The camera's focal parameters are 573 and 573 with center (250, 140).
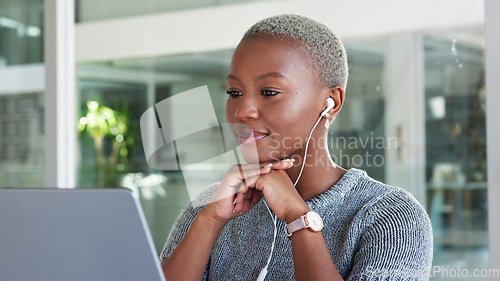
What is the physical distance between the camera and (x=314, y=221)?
126 cm

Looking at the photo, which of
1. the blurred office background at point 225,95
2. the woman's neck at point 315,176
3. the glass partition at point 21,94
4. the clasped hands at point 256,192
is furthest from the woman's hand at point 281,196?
the glass partition at point 21,94

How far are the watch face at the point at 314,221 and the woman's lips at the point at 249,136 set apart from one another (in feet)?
0.72

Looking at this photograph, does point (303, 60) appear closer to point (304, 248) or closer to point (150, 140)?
point (304, 248)

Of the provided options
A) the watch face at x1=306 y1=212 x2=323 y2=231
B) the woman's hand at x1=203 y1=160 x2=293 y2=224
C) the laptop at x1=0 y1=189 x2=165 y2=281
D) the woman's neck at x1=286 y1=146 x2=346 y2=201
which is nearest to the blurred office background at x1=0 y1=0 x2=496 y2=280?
the woman's neck at x1=286 y1=146 x2=346 y2=201

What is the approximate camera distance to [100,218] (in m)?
0.78

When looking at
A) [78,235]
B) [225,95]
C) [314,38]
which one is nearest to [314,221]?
[314,38]

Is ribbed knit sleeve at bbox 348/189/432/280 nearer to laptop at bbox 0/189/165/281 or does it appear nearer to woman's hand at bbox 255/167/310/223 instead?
woman's hand at bbox 255/167/310/223

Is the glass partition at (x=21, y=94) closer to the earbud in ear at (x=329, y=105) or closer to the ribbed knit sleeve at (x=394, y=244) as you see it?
the earbud in ear at (x=329, y=105)

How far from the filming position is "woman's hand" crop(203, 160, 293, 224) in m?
1.36

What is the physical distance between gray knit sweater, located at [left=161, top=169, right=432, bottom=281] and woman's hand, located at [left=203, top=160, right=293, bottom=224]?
100mm

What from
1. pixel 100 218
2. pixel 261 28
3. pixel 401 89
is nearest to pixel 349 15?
pixel 401 89

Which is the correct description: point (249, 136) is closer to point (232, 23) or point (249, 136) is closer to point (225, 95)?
point (225, 95)

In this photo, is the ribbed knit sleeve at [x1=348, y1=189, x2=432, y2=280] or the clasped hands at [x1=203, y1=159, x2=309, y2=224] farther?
the clasped hands at [x1=203, y1=159, x2=309, y2=224]

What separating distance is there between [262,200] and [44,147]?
96.0 inches
